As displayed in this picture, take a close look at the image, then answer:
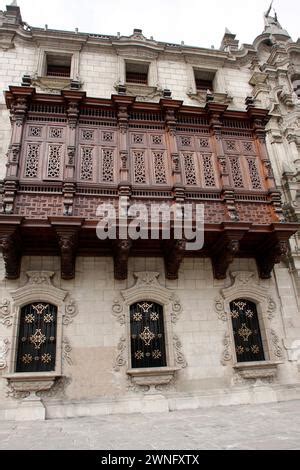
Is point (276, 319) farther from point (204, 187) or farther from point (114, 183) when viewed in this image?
point (114, 183)

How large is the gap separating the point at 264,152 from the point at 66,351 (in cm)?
762

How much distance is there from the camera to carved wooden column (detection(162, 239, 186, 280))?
8223 mm

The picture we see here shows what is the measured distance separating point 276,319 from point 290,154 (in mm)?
5841

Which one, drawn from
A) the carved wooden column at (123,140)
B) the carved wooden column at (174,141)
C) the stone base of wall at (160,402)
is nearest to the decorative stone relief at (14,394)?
the stone base of wall at (160,402)

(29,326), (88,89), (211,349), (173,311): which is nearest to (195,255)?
(173,311)

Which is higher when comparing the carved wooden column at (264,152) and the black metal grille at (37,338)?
the carved wooden column at (264,152)

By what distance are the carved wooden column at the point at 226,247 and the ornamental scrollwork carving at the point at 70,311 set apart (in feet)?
12.6

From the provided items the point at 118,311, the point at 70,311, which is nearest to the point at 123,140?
the point at 118,311

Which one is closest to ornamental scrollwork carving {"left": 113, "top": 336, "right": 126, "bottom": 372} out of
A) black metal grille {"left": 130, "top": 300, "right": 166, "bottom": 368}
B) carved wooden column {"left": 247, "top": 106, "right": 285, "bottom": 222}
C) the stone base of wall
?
black metal grille {"left": 130, "top": 300, "right": 166, "bottom": 368}

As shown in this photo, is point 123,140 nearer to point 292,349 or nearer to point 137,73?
point 137,73

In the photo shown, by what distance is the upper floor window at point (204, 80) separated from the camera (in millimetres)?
12992

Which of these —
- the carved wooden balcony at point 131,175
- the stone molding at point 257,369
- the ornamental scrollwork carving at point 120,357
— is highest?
the carved wooden balcony at point 131,175

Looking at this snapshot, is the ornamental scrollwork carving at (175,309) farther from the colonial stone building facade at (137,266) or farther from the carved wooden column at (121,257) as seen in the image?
the carved wooden column at (121,257)
